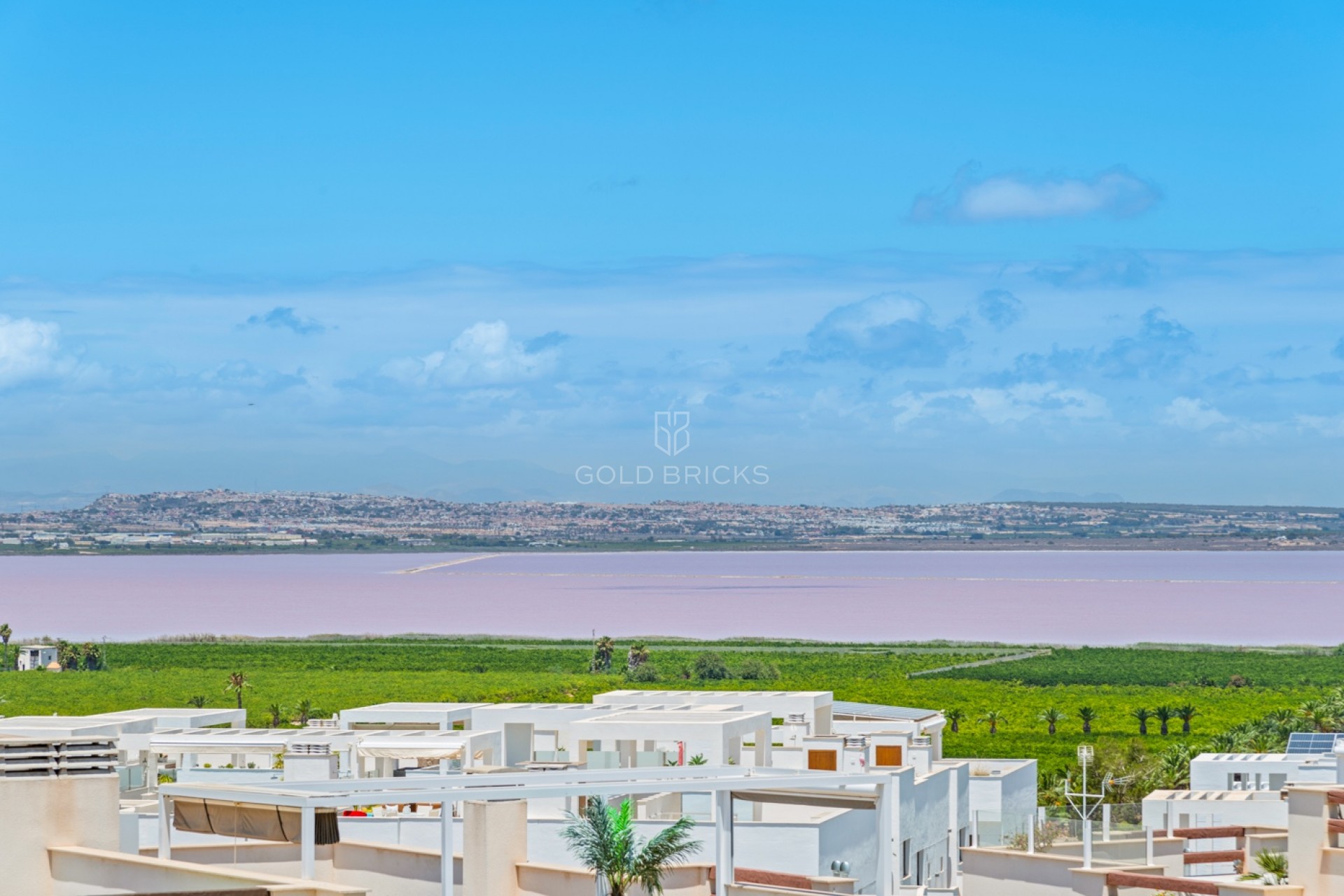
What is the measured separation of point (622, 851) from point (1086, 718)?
5145 cm

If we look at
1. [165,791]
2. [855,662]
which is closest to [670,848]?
[165,791]

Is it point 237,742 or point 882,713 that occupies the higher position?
point 237,742

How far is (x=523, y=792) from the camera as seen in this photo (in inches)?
432

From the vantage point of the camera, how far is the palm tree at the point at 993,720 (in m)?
60.4

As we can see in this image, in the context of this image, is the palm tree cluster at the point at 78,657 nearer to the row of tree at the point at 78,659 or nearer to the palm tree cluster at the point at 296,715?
the row of tree at the point at 78,659

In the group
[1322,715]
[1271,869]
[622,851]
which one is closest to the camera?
[622,851]

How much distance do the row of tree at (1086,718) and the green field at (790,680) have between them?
0.38m

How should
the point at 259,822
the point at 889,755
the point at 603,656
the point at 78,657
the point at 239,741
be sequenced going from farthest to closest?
1. the point at 603,656
2. the point at 78,657
3. the point at 239,741
4. the point at 889,755
5. the point at 259,822

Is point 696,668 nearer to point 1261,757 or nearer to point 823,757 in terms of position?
point 1261,757

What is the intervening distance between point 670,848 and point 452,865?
7.97 ft

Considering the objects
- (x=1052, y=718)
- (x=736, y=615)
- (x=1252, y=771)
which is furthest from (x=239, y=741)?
(x=736, y=615)

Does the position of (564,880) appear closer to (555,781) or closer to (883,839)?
(555,781)

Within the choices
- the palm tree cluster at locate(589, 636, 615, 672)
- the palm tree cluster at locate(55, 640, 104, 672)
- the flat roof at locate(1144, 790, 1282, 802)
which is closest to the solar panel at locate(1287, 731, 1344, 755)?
the flat roof at locate(1144, 790, 1282, 802)

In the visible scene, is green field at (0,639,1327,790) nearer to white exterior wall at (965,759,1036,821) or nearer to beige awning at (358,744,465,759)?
white exterior wall at (965,759,1036,821)
